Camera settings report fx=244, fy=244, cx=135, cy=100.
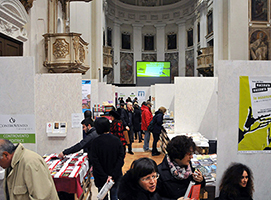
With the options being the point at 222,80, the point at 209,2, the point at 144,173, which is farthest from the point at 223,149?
the point at 209,2

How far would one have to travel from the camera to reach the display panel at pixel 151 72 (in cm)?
2352

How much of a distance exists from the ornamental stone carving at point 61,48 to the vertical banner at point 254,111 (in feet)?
20.0

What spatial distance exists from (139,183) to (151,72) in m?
21.9

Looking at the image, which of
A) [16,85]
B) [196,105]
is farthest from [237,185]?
[196,105]

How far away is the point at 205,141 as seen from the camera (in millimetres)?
5422

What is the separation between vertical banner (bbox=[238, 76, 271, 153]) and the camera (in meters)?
2.93

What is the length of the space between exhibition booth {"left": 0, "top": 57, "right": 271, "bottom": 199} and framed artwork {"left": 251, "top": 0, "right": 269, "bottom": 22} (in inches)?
332

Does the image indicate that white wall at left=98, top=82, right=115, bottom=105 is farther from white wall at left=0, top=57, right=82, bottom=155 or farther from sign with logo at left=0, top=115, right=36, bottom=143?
sign with logo at left=0, top=115, right=36, bottom=143

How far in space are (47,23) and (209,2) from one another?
13967mm

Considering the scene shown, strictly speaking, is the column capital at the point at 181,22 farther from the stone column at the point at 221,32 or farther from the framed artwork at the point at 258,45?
the framed artwork at the point at 258,45

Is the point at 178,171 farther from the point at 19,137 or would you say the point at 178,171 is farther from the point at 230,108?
→ the point at 19,137

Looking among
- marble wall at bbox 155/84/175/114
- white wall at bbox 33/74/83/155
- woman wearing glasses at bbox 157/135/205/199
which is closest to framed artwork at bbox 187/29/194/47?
marble wall at bbox 155/84/175/114

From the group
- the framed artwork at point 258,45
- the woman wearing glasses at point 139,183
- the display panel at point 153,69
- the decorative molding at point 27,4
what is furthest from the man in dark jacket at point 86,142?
the display panel at point 153,69

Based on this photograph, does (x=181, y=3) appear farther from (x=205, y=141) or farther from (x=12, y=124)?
(x=12, y=124)
